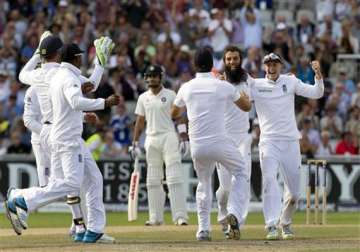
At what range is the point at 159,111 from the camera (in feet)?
67.6

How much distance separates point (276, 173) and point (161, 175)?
4164 mm

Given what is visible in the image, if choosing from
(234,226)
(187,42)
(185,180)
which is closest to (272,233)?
(234,226)

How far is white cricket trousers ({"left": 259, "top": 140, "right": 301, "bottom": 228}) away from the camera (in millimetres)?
16734

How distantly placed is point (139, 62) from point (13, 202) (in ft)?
45.1

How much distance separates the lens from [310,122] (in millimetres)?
27062

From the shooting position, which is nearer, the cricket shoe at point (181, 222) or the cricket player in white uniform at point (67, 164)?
the cricket player in white uniform at point (67, 164)

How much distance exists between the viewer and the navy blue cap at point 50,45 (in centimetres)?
1625

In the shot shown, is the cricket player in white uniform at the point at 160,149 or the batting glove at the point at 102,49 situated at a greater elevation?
the batting glove at the point at 102,49

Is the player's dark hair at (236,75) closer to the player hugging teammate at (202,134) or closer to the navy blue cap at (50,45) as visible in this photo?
the player hugging teammate at (202,134)

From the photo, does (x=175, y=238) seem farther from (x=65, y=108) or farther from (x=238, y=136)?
(x=65, y=108)

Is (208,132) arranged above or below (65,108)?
below

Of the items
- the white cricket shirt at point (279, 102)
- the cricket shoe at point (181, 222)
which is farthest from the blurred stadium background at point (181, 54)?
the white cricket shirt at point (279, 102)

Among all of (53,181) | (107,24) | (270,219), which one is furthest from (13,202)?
(107,24)

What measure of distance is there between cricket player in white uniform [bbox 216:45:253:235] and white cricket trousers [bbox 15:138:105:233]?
2312 mm
